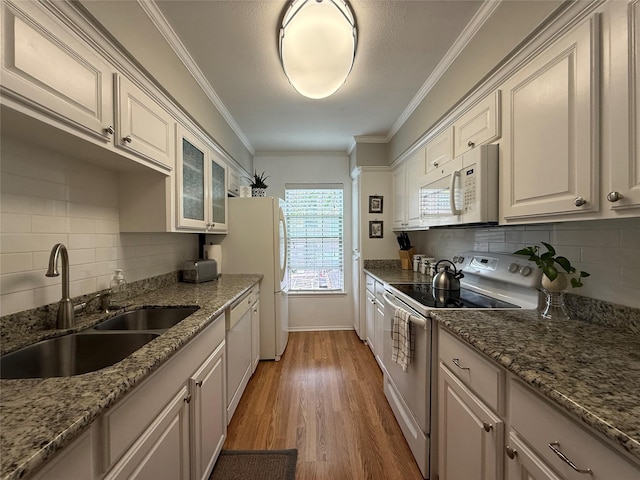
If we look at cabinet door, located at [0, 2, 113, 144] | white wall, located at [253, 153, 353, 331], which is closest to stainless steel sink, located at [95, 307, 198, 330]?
cabinet door, located at [0, 2, 113, 144]

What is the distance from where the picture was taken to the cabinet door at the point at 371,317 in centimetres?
297

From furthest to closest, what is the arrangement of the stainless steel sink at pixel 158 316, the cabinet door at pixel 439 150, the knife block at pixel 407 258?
the knife block at pixel 407 258, the cabinet door at pixel 439 150, the stainless steel sink at pixel 158 316

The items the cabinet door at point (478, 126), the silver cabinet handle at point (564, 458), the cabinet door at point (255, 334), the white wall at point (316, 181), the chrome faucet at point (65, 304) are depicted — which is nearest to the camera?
the silver cabinet handle at point (564, 458)

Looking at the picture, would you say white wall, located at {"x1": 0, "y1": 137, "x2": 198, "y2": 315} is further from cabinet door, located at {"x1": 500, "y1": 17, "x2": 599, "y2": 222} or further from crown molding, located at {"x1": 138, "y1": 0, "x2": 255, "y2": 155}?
cabinet door, located at {"x1": 500, "y1": 17, "x2": 599, "y2": 222}

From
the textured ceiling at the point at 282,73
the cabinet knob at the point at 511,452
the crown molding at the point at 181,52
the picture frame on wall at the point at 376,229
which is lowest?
the cabinet knob at the point at 511,452

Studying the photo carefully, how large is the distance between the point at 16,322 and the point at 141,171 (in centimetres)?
95

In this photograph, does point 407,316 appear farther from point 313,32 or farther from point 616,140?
point 313,32

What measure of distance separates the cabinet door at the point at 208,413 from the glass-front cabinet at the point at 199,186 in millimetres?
942

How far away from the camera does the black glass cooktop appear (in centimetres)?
163

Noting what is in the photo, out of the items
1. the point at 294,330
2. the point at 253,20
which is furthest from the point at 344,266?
the point at 253,20

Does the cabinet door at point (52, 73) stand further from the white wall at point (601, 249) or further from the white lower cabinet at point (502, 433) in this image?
the white wall at point (601, 249)

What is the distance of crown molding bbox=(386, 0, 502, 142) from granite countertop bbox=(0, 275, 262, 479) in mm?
2179

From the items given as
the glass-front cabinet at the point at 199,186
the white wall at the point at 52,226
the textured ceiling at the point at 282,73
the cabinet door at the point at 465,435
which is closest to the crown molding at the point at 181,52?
the textured ceiling at the point at 282,73

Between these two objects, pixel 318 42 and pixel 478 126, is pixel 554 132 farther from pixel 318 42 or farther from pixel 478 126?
pixel 318 42
